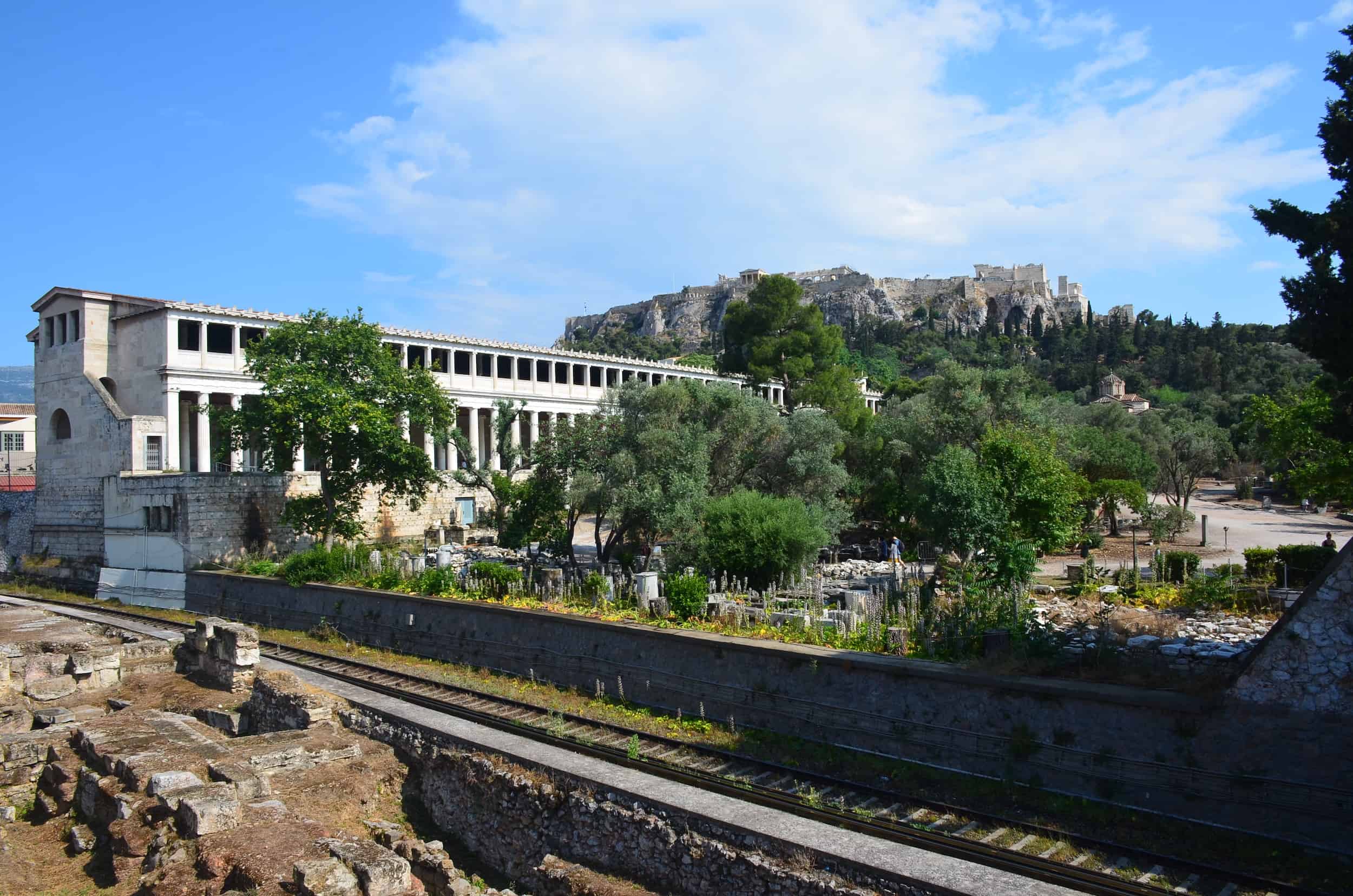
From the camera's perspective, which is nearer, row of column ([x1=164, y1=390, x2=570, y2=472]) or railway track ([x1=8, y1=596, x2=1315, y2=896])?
railway track ([x1=8, y1=596, x2=1315, y2=896])

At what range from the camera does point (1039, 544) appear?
70.5 ft

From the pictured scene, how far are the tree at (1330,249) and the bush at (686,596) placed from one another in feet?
35.1

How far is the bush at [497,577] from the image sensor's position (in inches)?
859

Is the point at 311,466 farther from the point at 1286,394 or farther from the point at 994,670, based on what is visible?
the point at 1286,394

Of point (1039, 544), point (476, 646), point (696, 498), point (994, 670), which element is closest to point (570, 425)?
point (696, 498)

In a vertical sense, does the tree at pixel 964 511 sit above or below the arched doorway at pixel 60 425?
below

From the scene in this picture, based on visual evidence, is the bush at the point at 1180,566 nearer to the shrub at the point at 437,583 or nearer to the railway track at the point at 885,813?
the railway track at the point at 885,813

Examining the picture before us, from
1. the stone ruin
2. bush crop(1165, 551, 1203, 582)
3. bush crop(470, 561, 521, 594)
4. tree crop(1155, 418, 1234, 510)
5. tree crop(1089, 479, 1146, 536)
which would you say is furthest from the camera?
tree crop(1155, 418, 1234, 510)

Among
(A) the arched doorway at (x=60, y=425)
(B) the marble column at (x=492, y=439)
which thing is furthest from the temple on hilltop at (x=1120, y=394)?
(A) the arched doorway at (x=60, y=425)

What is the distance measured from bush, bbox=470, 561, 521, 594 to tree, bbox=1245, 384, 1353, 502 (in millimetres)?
17120

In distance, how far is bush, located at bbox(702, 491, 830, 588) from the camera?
786 inches

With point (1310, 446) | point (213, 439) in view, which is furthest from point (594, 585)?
point (213, 439)

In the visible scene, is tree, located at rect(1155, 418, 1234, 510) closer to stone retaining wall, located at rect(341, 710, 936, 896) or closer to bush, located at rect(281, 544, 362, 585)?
bush, located at rect(281, 544, 362, 585)

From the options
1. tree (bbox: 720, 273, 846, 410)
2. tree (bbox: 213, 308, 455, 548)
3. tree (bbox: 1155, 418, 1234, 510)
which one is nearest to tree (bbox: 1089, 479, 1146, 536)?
tree (bbox: 1155, 418, 1234, 510)
